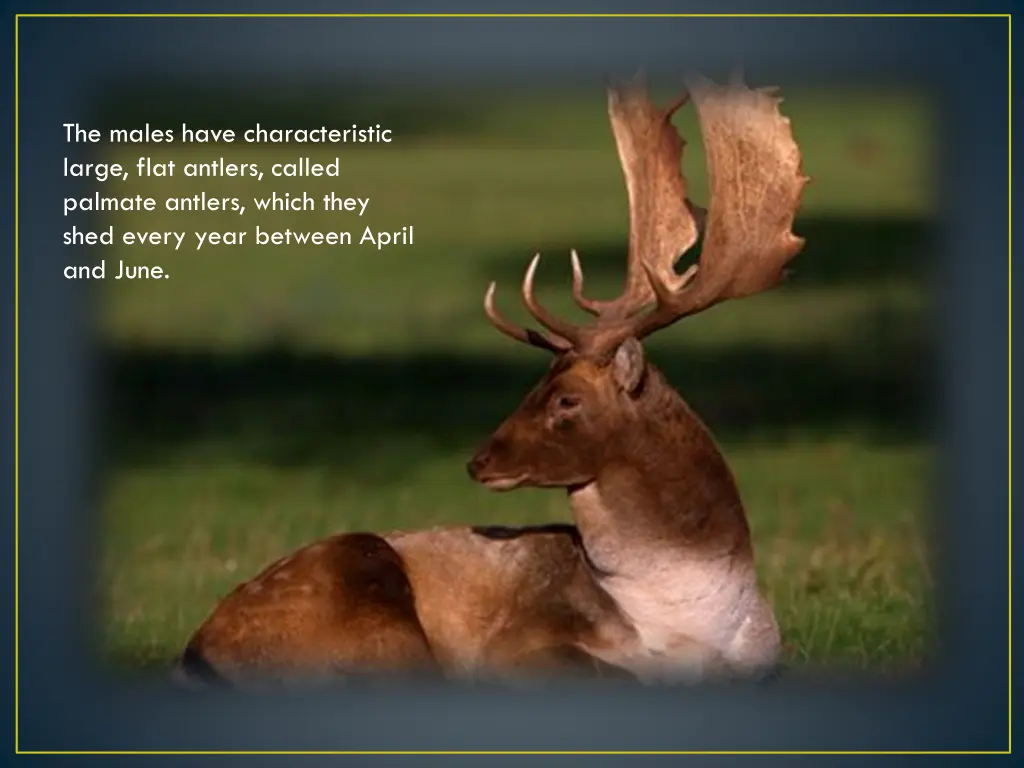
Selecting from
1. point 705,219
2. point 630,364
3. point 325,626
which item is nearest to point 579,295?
point 630,364

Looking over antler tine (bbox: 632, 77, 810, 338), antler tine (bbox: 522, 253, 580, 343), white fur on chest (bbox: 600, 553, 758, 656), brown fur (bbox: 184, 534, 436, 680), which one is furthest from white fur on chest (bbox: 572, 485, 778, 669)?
antler tine (bbox: 632, 77, 810, 338)

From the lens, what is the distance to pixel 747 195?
9.54 metres

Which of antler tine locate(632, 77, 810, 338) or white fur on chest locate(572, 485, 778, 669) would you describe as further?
antler tine locate(632, 77, 810, 338)

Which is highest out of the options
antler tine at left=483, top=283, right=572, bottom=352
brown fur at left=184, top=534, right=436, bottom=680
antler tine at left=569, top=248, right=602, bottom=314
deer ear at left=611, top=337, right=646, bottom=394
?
antler tine at left=569, top=248, right=602, bottom=314

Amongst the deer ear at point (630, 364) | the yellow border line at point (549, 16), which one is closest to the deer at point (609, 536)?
the deer ear at point (630, 364)

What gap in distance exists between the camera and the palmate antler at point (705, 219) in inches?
371

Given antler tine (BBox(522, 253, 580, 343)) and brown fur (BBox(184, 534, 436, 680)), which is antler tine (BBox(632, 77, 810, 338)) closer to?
antler tine (BBox(522, 253, 580, 343))

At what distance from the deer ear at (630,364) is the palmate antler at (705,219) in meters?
0.07

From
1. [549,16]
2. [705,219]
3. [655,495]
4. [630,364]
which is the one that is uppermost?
[549,16]

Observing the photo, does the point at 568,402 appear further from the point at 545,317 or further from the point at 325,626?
the point at 325,626

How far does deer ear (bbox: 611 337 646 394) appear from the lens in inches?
366

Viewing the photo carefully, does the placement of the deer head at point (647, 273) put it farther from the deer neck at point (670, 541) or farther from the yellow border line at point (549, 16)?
the yellow border line at point (549, 16)

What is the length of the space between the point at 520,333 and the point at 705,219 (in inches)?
26.7

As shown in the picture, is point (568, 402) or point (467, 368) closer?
point (568, 402)
